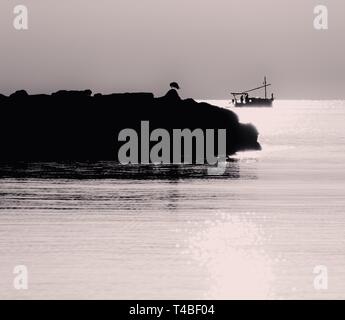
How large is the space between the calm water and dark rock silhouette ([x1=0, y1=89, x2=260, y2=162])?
220 ft

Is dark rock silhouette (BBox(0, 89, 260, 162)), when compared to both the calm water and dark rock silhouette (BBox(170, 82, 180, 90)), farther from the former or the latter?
the calm water

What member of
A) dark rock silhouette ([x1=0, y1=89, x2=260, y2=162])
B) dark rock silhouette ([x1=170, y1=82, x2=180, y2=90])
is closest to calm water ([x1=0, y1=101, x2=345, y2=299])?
dark rock silhouette ([x1=0, y1=89, x2=260, y2=162])

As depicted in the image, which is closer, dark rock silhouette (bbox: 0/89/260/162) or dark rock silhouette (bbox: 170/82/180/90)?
dark rock silhouette (bbox: 0/89/260/162)

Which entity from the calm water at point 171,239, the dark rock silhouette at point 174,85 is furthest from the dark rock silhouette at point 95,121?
the calm water at point 171,239

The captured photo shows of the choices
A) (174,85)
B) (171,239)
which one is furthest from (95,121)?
(171,239)

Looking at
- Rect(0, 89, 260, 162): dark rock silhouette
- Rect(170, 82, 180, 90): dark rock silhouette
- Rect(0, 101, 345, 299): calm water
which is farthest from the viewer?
Rect(170, 82, 180, 90): dark rock silhouette

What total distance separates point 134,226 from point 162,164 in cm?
6855

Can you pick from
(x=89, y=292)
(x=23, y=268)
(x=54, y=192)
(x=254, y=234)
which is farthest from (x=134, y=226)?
(x=54, y=192)

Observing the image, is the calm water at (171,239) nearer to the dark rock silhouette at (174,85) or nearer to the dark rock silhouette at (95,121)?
the dark rock silhouette at (95,121)

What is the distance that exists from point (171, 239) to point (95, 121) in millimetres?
108768

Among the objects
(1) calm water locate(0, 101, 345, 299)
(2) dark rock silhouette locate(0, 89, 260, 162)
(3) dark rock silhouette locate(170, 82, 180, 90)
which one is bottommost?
(1) calm water locate(0, 101, 345, 299)

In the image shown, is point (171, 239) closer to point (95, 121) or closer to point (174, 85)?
point (95, 121)

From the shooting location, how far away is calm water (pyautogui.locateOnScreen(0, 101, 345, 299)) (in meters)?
30.0
